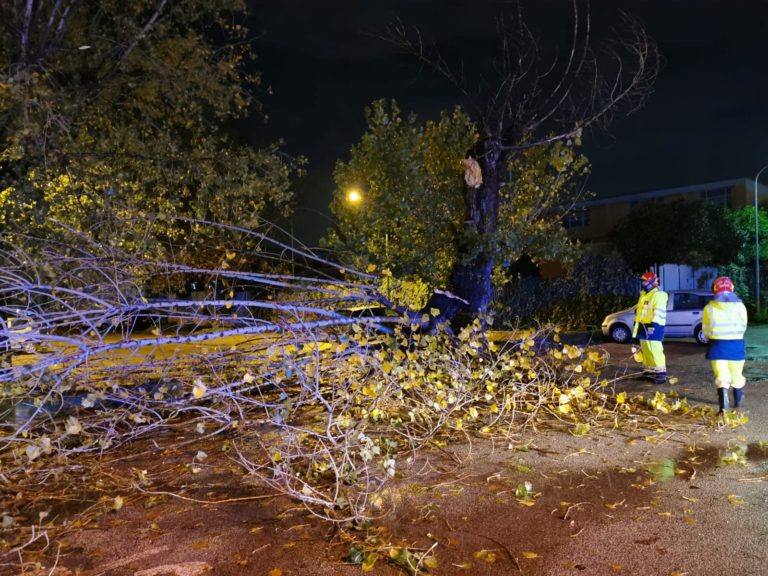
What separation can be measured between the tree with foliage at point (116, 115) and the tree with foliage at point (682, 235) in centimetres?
2145

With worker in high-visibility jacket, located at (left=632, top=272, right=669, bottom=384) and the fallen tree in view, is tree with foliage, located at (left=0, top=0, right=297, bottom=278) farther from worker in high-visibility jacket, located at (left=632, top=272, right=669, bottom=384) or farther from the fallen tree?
worker in high-visibility jacket, located at (left=632, top=272, right=669, bottom=384)

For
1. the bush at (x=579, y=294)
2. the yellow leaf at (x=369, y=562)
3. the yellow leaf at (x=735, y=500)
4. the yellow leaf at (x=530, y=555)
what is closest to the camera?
the yellow leaf at (x=369, y=562)

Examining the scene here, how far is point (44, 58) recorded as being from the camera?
10039mm

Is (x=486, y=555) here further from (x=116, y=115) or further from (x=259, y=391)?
(x=116, y=115)

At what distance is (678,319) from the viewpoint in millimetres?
16328

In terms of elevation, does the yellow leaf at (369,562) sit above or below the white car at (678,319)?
above

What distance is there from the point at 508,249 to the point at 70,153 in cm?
719

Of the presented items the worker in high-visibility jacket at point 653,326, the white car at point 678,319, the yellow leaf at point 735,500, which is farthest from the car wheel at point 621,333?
the yellow leaf at point 735,500

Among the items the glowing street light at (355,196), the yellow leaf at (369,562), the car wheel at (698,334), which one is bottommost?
the car wheel at (698,334)

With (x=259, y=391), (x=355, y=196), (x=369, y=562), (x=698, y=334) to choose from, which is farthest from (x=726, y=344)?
(x=698, y=334)

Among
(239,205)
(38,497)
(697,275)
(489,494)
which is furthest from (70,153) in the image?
(697,275)

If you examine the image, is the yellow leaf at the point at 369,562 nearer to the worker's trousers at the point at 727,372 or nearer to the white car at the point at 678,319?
the worker's trousers at the point at 727,372

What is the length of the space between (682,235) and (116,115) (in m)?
24.5

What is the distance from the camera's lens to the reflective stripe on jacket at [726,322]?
7.04 meters
